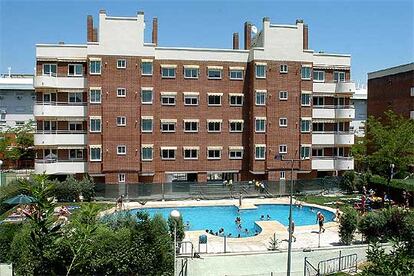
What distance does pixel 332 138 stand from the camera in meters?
41.9

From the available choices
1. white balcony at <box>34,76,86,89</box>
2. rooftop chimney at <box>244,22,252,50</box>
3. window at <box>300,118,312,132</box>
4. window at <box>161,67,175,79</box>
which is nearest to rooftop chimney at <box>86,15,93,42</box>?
white balcony at <box>34,76,86,89</box>

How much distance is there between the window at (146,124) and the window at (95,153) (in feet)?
13.3

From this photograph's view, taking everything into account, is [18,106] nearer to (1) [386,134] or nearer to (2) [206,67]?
(2) [206,67]

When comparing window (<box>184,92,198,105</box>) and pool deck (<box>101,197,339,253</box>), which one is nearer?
pool deck (<box>101,197,339,253</box>)

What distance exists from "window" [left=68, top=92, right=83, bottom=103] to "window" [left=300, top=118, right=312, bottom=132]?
19.5m

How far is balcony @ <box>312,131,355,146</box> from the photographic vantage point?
41531mm

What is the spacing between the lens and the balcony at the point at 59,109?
3697cm

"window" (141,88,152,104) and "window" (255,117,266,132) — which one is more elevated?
"window" (141,88,152,104)

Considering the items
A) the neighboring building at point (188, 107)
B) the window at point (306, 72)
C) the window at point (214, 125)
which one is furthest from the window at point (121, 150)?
the window at point (306, 72)

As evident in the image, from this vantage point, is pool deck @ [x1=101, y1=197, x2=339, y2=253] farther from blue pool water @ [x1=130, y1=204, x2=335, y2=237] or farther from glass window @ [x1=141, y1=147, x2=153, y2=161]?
glass window @ [x1=141, y1=147, x2=153, y2=161]

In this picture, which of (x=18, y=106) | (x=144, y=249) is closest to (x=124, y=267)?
(x=144, y=249)

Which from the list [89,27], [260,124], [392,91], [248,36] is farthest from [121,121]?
[392,91]

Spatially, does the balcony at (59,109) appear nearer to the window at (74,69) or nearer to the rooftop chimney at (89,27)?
the window at (74,69)

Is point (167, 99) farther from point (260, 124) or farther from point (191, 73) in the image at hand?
point (260, 124)
